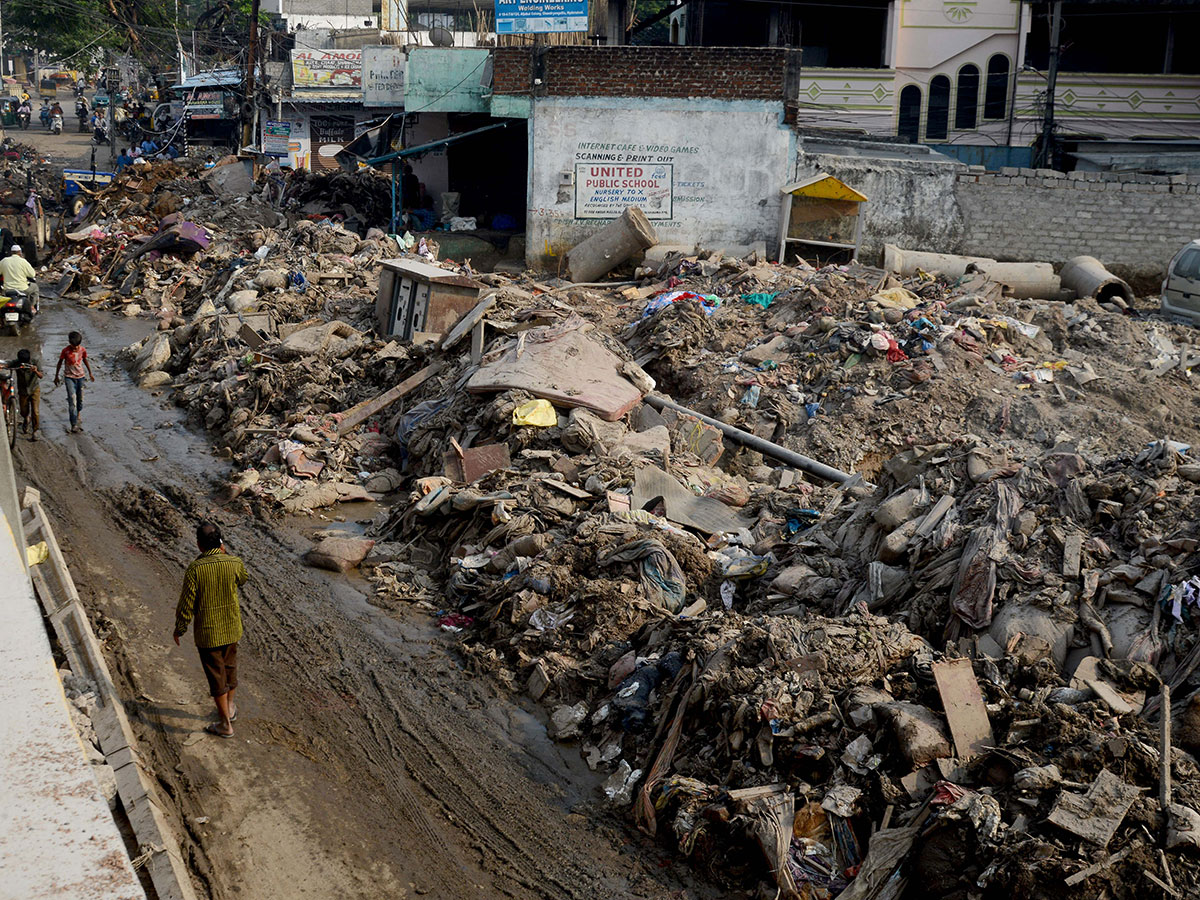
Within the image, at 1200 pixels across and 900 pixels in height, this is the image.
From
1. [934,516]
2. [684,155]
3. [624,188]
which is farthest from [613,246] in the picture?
[934,516]

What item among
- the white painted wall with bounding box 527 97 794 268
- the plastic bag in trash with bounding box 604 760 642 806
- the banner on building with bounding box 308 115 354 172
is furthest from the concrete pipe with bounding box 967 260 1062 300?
the banner on building with bounding box 308 115 354 172

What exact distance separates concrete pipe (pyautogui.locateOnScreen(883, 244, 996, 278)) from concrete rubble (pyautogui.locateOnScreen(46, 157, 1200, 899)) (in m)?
0.82

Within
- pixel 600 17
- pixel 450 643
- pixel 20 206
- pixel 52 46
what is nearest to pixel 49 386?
pixel 450 643

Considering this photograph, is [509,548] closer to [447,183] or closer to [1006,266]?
[1006,266]

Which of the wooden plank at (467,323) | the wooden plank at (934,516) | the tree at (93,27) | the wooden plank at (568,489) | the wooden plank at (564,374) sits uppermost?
the tree at (93,27)

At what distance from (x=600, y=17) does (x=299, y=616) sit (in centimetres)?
2357

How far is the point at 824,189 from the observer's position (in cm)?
1992

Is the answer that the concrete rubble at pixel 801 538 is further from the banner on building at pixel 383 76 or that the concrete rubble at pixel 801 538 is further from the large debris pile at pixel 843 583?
the banner on building at pixel 383 76

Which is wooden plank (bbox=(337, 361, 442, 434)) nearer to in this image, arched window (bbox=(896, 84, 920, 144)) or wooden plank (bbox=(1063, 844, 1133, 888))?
wooden plank (bbox=(1063, 844, 1133, 888))

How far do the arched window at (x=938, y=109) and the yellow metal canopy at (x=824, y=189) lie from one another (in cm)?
1177

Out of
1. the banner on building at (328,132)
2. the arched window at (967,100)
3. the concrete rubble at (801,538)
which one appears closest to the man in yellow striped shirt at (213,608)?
the concrete rubble at (801,538)

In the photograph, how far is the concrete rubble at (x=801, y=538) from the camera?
5598mm

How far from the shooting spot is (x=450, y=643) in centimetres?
839

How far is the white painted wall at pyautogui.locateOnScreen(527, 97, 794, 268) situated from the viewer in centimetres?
2044
